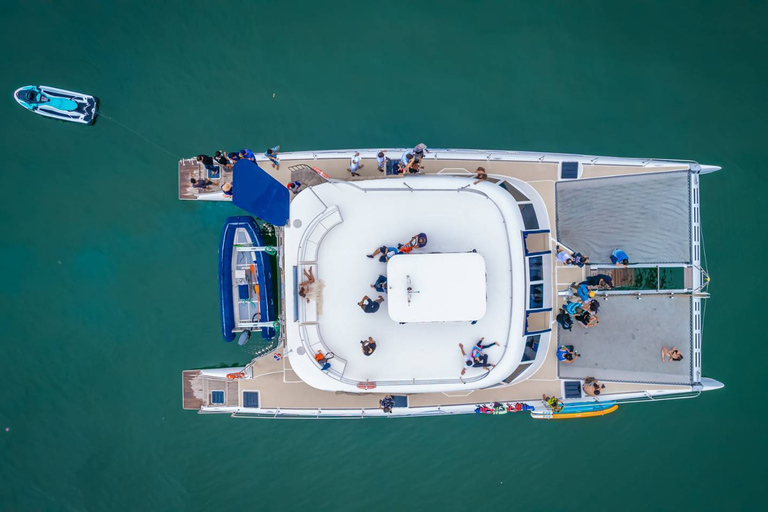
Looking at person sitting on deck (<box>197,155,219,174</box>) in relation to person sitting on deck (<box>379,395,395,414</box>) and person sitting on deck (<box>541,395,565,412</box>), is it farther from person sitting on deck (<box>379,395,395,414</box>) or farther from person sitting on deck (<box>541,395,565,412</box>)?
person sitting on deck (<box>541,395,565,412</box>)

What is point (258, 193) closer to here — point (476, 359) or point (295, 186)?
point (295, 186)

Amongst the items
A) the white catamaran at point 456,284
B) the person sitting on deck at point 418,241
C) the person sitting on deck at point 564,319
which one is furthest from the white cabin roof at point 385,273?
the person sitting on deck at point 564,319

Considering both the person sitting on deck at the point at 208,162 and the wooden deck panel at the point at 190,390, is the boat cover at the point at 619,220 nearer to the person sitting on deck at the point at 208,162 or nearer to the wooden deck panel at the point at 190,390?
the person sitting on deck at the point at 208,162

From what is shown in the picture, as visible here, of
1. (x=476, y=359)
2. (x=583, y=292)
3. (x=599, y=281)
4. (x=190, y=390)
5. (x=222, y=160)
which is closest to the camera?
(x=476, y=359)

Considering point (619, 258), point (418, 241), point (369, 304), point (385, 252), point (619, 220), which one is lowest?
point (369, 304)

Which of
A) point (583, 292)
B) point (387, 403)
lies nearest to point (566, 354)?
point (583, 292)
